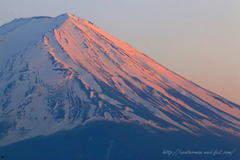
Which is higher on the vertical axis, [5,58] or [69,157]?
[5,58]

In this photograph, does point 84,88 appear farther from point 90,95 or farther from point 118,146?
point 118,146

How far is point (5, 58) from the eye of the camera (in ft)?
293

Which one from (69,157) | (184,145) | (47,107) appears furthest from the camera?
(47,107)

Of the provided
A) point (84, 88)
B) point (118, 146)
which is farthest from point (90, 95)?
point (118, 146)

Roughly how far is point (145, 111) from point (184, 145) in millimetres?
8473

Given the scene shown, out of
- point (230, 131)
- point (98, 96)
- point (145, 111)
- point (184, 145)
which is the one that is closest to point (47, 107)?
point (98, 96)

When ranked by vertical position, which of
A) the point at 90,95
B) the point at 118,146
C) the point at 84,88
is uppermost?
the point at 84,88

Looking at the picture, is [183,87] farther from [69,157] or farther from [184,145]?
[69,157]

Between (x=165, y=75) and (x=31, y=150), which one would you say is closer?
(x=31, y=150)

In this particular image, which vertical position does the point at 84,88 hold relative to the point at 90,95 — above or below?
above

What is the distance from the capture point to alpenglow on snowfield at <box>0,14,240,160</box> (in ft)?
233

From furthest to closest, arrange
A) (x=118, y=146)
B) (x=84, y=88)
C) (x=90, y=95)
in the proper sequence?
(x=84, y=88) → (x=90, y=95) → (x=118, y=146)

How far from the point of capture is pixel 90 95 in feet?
254

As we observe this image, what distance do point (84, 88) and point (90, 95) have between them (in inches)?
77.7
